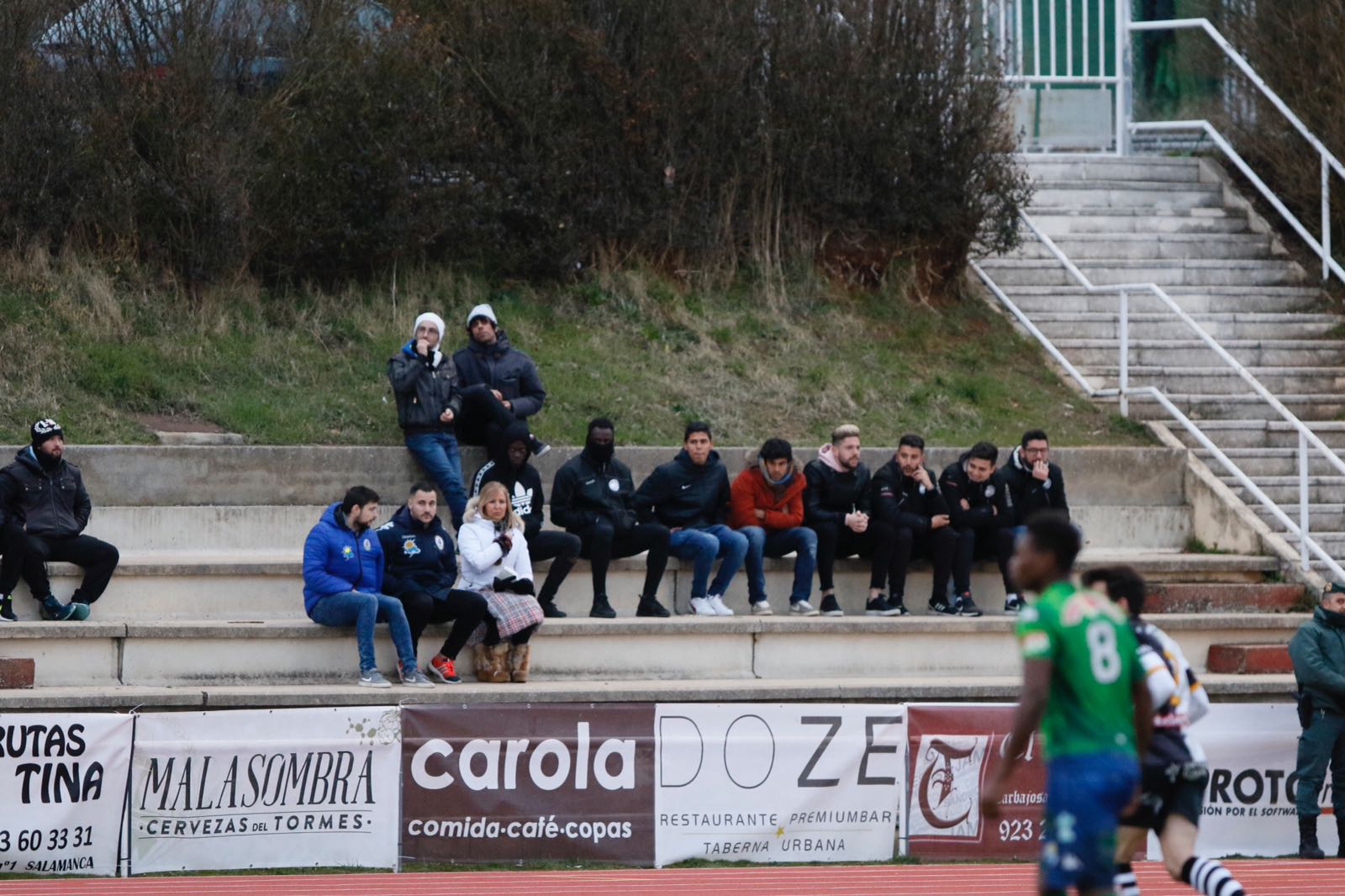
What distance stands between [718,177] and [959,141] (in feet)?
7.98

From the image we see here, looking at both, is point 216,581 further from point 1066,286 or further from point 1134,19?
point 1134,19

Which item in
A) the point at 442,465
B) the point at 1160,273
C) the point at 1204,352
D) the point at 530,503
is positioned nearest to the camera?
the point at 530,503

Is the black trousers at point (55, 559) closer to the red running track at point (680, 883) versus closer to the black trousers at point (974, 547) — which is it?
the red running track at point (680, 883)

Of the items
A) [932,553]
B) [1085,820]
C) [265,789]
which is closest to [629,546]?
[932,553]

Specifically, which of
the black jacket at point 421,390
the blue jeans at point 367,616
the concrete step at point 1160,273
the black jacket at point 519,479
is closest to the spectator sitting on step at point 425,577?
the blue jeans at point 367,616

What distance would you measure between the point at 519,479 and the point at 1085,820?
7.12m

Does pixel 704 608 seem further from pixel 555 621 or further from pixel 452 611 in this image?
pixel 452 611

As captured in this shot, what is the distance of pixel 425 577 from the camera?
11922 millimetres

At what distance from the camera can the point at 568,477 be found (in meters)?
12.9

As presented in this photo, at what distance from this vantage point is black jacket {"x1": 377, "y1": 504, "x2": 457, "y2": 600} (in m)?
11.9

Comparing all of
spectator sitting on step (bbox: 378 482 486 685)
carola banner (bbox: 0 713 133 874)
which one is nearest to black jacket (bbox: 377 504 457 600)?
spectator sitting on step (bbox: 378 482 486 685)

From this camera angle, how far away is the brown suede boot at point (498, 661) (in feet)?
38.9

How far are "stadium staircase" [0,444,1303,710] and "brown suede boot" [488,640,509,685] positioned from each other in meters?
0.24

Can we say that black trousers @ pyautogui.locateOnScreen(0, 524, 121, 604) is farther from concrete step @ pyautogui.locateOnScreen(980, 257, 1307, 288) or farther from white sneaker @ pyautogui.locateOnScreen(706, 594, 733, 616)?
concrete step @ pyautogui.locateOnScreen(980, 257, 1307, 288)
